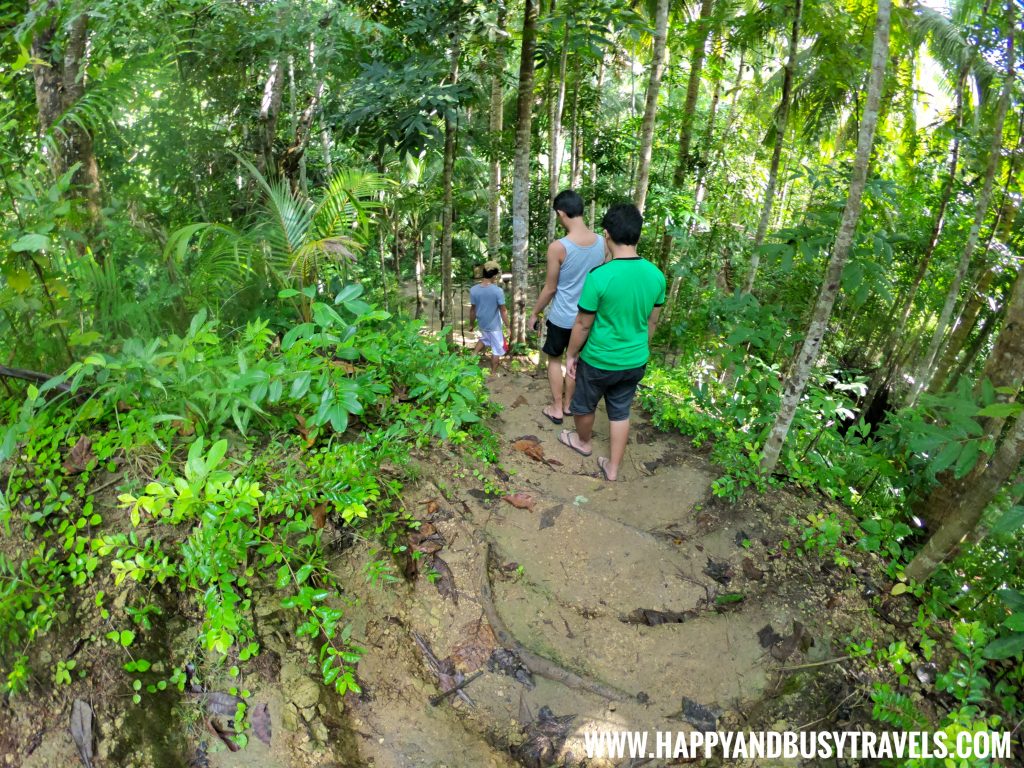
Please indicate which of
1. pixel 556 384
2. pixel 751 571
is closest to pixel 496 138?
pixel 556 384

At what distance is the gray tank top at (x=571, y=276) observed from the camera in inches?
160

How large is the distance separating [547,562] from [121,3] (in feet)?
17.8


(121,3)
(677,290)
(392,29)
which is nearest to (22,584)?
(121,3)

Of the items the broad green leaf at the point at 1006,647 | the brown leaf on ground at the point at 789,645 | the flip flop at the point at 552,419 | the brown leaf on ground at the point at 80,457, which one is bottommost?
the flip flop at the point at 552,419

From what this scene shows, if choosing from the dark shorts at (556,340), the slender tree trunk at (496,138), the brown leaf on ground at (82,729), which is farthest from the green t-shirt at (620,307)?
the slender tree trunk at (496,138)

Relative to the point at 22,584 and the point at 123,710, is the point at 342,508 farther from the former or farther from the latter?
the point at 22,584

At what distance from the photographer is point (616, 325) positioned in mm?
3525

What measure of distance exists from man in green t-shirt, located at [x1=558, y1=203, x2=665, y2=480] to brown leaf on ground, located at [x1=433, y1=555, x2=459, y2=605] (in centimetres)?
160

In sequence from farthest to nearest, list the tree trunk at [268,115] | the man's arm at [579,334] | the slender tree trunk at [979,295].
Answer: the slender tree trunk at [979,295], the tree trunk at [268,115], the man's arm at [579,334]

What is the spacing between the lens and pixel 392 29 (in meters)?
5.73

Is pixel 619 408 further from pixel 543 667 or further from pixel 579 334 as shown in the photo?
pixel 543 667

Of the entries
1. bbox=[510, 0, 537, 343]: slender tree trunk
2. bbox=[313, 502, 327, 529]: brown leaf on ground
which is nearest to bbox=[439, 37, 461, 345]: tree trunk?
bbox=[510, 0, 537, 343]: slender tree trunk

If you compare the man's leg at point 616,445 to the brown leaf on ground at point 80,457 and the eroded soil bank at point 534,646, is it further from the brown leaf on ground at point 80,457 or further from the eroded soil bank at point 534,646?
the brown leaf on ground at point 80,457

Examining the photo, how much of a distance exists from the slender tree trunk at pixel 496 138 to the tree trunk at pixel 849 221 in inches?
142
